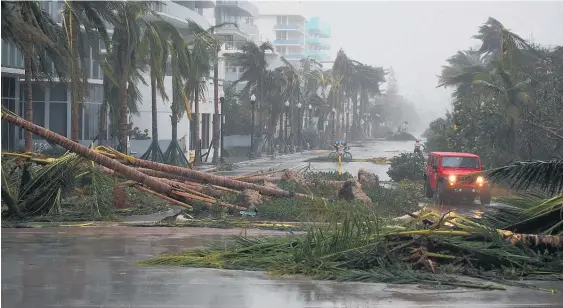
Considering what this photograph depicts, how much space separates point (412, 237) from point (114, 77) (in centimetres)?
2986

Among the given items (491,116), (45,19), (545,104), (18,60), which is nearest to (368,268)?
(45,19)

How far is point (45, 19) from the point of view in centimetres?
2461

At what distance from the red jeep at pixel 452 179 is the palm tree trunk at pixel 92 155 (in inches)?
435

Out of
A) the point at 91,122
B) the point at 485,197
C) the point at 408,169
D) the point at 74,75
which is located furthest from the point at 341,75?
the point at 74,75

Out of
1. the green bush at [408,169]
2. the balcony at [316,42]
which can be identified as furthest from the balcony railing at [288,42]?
the green bush at [408,169]

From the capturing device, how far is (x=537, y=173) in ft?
43.3

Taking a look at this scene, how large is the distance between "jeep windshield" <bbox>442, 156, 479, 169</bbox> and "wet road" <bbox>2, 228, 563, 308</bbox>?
19.2 meters

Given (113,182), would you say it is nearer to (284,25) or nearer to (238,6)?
(238,6)

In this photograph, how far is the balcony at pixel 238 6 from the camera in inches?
4245

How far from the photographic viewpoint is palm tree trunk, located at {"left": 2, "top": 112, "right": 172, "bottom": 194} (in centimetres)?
1881

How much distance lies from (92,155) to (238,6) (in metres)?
92.6

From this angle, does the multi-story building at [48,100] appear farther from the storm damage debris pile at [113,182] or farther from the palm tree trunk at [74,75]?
the storm damage debris pile at [113,182]

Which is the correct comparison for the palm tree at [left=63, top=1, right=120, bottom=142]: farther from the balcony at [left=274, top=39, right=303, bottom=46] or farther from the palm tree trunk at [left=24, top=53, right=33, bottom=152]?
the balcony at [left=274, top=39, right=303, bottom=46]

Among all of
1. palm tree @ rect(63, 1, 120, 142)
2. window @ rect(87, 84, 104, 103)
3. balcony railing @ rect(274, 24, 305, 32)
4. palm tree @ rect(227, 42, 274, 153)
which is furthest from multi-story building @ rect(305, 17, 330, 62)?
palm tree @ rect(63, 1, 120, 142)
